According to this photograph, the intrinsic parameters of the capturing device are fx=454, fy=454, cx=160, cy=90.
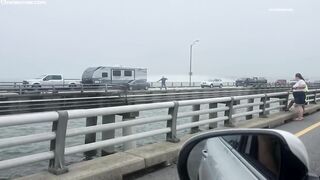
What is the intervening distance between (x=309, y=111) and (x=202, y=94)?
22.4 metres

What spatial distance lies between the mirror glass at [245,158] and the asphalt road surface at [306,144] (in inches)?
14.2

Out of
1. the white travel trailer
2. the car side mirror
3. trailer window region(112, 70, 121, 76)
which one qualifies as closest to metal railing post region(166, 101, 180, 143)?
the car side mirror

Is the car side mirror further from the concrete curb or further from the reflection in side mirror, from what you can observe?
the concrete curb

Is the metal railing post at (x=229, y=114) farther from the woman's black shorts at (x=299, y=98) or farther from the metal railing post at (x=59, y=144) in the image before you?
the metal railing post at (x=59, y=144)

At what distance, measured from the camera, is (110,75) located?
54875 mm

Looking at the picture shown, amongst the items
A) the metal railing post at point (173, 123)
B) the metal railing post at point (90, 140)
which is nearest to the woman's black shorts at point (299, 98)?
the metal railing post at point (90, 140)

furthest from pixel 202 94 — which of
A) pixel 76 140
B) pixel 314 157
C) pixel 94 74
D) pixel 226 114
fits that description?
pixel 314 157

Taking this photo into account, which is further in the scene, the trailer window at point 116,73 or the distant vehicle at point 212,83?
the distant vehicle at point 212,83

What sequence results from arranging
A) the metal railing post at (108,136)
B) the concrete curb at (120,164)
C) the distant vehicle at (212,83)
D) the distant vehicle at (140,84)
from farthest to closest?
the distant vehicle at (212,83)
the distant vehicle at (140,84)
the metal railing post at (108,136)
the concrete curb at (120,164)

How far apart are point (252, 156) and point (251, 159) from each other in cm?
2

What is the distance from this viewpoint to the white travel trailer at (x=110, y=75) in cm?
5428

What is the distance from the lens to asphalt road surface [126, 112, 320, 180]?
21.6 ft

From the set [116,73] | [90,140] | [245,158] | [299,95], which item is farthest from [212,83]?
[245,158]

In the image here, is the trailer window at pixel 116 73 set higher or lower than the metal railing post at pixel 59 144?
higher
